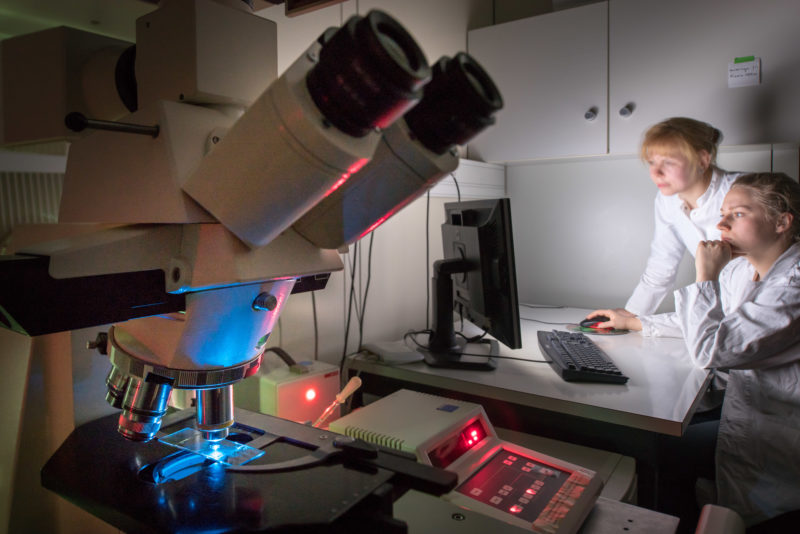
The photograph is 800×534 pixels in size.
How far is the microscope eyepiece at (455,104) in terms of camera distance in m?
0.51

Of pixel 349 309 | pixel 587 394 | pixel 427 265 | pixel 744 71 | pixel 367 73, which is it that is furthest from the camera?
pixel 427 265

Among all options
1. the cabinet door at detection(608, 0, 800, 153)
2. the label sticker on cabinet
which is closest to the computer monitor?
the cabinet door at detection(608, 0, 800, 153)

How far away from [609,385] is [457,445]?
1.83 ft

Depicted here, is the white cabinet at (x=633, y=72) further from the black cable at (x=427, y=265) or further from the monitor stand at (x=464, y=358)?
the monitor stand at (x=464, y=358)

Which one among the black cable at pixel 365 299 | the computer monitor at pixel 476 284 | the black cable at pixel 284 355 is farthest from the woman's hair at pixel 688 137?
the black cable at pixel 284 355

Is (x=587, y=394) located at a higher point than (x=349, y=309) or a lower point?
lower

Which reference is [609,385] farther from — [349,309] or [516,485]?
[349,309]

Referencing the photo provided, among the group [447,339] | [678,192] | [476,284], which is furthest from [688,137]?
[447,339]

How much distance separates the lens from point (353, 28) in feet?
1.34

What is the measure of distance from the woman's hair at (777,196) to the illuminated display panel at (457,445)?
115cm

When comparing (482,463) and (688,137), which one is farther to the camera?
(688,137)

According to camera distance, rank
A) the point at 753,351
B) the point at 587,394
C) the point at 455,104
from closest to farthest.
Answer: the point at 455,104 < the point at 587,394 < the point at 753,351

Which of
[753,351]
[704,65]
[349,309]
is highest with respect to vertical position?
[704,65]

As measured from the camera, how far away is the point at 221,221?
19.8 inches
